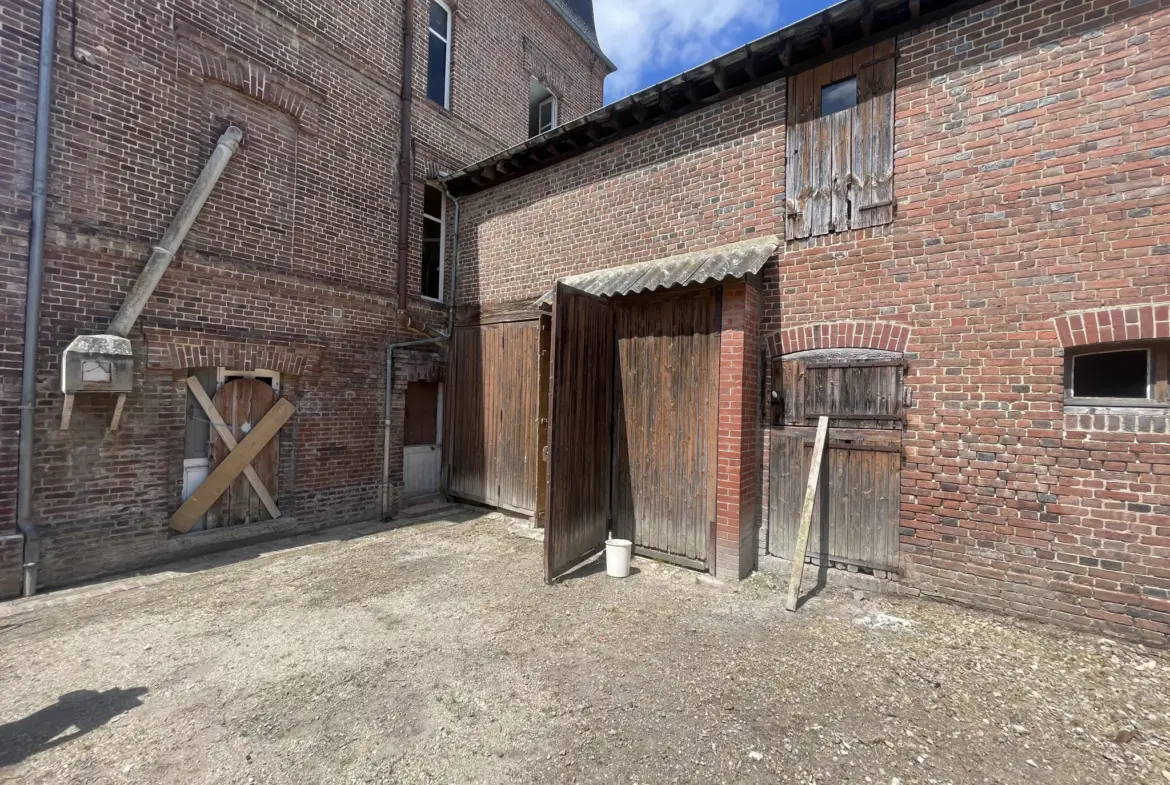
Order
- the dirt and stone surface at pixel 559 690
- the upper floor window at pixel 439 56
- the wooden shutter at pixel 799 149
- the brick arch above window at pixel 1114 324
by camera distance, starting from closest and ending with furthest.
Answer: the dirt and stone surface at pixel 559 690 → the brick arch above window at pixel 1114 324 → the wooden shutter at pixel 799 149 → the upper floor window at pixel 439 56

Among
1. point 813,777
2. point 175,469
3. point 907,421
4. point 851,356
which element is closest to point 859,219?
point 851,356

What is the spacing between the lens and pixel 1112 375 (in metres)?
4.06

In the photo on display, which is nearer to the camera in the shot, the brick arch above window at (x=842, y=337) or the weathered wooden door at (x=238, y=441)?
the brick arch above window at (x=842, y=337)

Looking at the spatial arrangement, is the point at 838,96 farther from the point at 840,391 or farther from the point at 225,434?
the point at 225,434

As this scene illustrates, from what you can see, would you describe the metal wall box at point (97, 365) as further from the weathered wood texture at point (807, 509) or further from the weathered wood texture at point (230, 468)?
the weathered wood texture at point (807, 509)

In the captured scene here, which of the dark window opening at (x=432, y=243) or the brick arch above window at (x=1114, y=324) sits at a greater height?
the dark window opening at (x=432, y=243)

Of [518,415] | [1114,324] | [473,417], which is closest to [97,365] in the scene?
[473,417]

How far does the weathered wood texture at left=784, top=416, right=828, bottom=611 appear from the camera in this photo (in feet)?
14.9

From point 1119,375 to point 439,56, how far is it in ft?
37.3

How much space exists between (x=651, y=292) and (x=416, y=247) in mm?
4932

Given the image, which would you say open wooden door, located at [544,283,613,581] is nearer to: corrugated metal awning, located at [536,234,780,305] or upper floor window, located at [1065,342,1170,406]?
corrugated metal awning, located at [536,234,780,305]

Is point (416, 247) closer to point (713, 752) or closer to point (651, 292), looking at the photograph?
point (651, 292)

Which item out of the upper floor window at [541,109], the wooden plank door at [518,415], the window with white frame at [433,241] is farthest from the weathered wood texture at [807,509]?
the upper floor window at [541,109]

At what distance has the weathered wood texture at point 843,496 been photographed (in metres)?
4.82
